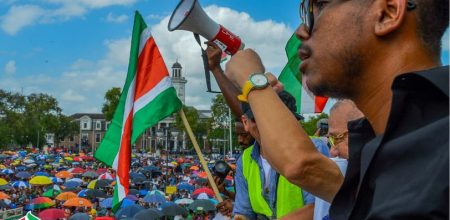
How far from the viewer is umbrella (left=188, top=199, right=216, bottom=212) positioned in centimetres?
1625

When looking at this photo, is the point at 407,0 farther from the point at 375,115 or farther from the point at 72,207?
the point at 72,207

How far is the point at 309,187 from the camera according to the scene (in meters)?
1.42

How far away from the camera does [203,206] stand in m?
16.3

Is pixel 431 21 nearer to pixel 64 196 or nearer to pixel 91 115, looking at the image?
pixel 64 196

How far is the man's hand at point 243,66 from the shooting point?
5.15ft

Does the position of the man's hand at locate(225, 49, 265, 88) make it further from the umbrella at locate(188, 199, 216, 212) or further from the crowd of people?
the umbrella at locate(188, 199, 216, 212)

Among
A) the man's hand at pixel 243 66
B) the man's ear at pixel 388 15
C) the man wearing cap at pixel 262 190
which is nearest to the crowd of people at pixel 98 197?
the man wearing cap at pixel 262 190

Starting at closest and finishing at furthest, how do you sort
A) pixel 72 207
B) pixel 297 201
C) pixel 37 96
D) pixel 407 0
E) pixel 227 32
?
pixel 407 0 → pixel 227 32 → pixel 297 201 → pixel 72 207 → pixel 37 96

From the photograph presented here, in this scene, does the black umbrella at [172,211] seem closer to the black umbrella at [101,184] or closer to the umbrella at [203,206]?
the umbrella at [203,206]

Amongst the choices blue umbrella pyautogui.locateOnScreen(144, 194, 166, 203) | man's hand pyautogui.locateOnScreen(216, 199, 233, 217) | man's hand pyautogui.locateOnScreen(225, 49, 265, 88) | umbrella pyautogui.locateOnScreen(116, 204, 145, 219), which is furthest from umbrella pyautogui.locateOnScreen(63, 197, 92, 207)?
man's hand pyautogui.locateOnScreen(225, 49, 265, 88)

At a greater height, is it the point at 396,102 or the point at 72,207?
the point at 396,102

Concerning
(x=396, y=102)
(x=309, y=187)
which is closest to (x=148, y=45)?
(x=309, y=187)

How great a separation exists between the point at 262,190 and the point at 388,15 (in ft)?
6.14

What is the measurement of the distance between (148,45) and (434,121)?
610cm
